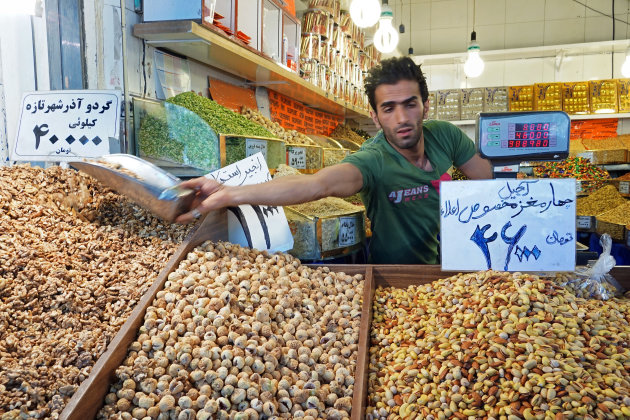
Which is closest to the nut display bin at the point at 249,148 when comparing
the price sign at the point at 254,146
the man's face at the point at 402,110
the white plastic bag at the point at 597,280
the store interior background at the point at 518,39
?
the price sign at the point at 254,146

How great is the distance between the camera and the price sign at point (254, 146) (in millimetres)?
2158

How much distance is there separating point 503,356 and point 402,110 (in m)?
1.23

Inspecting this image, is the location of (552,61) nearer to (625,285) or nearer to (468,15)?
(468,15)

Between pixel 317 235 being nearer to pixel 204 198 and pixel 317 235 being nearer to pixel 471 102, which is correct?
pixel 204 198

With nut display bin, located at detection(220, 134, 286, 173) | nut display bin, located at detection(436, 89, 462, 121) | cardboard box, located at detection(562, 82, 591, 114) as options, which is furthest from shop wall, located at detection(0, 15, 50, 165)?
cardboard box, located at detection(562, 82, 591, 114)

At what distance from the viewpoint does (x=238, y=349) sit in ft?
3.34

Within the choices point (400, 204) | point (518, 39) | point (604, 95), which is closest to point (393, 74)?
point (400, 204)

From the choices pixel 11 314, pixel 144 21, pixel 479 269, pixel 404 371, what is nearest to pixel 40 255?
pixel 11 314

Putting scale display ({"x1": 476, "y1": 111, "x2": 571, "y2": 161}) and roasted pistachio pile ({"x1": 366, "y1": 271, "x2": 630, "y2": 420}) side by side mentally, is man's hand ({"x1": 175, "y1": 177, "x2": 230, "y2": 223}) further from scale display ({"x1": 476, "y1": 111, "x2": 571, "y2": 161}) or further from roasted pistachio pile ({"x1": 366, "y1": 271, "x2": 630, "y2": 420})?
scale display ({"x1": 476, "y1": 111, "x2": 571, "y2": 161})

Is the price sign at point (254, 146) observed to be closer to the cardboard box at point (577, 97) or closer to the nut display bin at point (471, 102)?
the nut display bin at point (471, 102)

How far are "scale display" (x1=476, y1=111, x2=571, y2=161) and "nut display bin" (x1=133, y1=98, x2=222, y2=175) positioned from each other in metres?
1.09

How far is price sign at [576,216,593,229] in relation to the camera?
4078 mm

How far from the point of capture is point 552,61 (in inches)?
362

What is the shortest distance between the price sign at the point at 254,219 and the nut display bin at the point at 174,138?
0.38 meters
